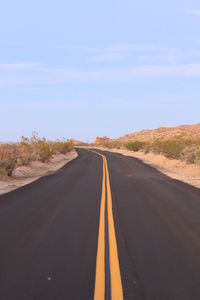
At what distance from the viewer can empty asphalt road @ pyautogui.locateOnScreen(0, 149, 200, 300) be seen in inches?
179

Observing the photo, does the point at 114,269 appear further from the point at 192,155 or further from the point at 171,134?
the point at 171,134

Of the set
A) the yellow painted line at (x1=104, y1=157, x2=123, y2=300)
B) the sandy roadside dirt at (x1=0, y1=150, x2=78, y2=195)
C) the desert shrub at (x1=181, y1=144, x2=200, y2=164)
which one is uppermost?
the desert shrub at (x1=181, y1=144, x2=200, y2=164)

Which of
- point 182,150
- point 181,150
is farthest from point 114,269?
point 181,150

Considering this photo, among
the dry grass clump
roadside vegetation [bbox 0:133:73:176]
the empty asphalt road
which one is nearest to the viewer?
the empty asphalt road

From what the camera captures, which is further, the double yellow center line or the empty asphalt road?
the empty asphalt road

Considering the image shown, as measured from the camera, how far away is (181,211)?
9867mm

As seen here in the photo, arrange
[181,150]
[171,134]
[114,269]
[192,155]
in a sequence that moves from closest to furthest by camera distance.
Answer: [114,269] → [192,155] → [181,150] → [171,134]

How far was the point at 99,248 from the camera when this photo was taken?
631cm

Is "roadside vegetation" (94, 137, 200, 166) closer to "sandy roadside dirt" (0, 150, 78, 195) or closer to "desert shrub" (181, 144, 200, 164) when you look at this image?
"desert shrub" (181, 144, 200, 164)

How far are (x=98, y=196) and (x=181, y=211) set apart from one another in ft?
11.3

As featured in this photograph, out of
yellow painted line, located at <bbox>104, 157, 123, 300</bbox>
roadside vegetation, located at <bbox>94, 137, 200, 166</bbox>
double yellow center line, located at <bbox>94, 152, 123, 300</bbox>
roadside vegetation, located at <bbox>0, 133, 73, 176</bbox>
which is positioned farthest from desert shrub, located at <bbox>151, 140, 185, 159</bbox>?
yellow painted line, located at <bbox>104, 157, 123, 300</bbox>

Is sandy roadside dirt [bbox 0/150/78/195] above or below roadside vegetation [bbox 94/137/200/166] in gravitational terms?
below

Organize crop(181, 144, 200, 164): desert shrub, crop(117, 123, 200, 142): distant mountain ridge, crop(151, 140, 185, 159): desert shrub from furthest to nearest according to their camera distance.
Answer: crop(117, 123, 200, 142): distant mountain ridge → crop(151, 140, 185, 159): desert shrub → crop(181, 144, 200, 164): desert shrub

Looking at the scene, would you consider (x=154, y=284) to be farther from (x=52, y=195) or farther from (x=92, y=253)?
(x=52, y=195)
